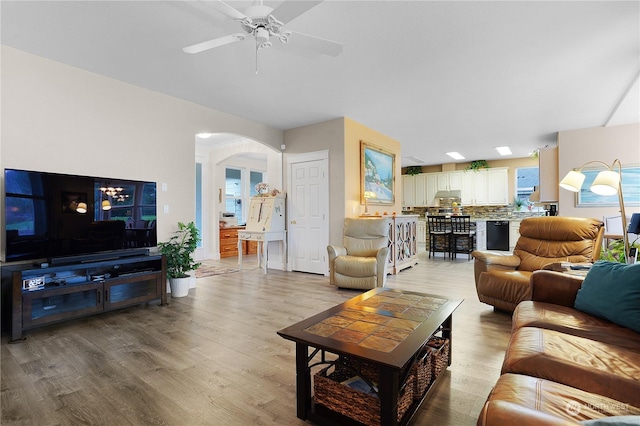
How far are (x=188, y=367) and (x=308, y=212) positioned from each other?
3769mm

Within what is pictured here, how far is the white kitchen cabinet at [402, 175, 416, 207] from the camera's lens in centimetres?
1050

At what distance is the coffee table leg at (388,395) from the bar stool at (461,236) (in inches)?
265

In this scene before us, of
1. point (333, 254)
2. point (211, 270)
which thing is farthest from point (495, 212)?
point (211, 270)

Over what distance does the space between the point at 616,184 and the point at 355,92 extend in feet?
9.62

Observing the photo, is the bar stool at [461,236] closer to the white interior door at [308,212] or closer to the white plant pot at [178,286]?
the white interior door at [308,212]

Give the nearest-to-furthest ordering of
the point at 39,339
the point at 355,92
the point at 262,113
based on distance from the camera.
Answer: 1. the point at 39,339
2. the point at 355,92
3. the point at 262,113

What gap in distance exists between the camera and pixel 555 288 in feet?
7.33

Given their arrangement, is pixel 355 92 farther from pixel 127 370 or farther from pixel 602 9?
pixel 127 370

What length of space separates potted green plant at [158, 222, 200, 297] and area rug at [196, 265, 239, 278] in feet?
4.15

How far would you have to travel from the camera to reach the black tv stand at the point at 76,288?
8.89ft

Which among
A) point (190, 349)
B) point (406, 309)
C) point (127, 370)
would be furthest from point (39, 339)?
point (406, 309)

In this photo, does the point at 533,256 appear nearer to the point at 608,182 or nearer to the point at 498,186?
the point at 608,182

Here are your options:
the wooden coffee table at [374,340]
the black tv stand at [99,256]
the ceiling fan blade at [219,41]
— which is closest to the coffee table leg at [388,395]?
the wooden coffee table at [374,340]

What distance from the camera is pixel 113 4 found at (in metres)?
2.41
